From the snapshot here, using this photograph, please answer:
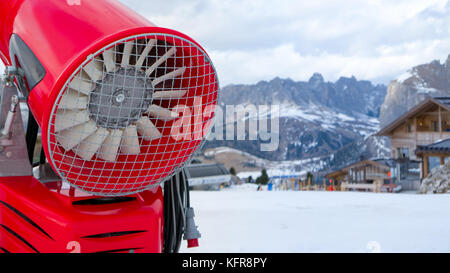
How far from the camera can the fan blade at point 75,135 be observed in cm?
110

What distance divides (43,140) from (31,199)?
30 centimetres

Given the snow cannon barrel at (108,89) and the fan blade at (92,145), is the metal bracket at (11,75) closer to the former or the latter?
the snow cannon barrel at (108,89)

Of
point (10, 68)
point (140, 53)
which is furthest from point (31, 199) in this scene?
point (140, 53)

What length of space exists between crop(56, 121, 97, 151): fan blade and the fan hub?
0.03 m

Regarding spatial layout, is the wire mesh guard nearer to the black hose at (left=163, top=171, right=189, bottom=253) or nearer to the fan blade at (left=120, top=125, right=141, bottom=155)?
the fan blade at (left=120, top=125, right=141, bottom=155)

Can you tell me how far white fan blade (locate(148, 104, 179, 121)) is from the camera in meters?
1.21

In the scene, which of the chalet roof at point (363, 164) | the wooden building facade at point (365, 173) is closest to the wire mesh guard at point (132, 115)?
the wooden building facade at point (365, 173)

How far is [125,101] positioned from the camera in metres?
1.13

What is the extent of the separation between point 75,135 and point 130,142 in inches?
6.5

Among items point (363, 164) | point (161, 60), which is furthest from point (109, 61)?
point (363, 164)

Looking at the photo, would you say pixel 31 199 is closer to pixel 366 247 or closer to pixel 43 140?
pixel 43 140

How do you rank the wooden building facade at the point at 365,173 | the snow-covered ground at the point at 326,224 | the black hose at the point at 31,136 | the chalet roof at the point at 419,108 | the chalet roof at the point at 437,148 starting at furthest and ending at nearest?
the wooden building facade at the point at 365,173 → the chalet roof at the point at 419,108 → the chalet roof at the point at 437,148 → the snow-covered ground at the point at 326,224 → the black hose at the point at 31,136

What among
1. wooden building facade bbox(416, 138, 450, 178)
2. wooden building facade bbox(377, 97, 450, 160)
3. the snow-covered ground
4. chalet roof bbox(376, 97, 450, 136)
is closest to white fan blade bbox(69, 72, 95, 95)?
the snow-covered ground

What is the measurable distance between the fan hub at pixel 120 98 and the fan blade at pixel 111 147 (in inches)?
0.9
